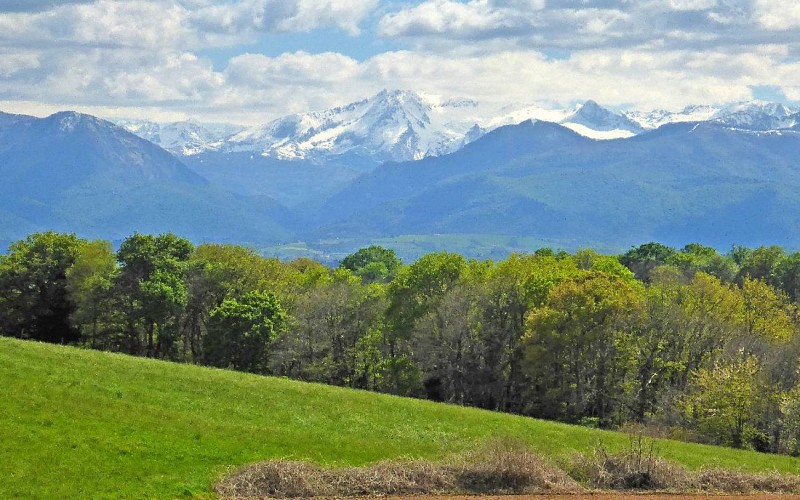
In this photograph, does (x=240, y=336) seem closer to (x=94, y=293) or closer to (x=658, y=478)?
(x=94, y=293)

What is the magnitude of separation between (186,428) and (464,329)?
→ 143 ft

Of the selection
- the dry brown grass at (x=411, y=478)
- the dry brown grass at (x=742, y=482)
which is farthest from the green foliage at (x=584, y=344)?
the dry brown grass at (x=411, y=478)

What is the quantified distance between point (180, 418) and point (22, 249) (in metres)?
54.9

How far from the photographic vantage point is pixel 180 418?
4072cm

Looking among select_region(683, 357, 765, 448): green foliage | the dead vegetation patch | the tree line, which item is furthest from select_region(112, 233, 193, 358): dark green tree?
the dead vegetation patch

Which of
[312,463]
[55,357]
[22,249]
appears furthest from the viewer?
[22,249]

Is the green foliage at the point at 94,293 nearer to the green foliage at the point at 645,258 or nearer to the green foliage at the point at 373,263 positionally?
the green foliage at the point at 373,263

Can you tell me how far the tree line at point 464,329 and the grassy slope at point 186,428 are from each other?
17765 millimetres

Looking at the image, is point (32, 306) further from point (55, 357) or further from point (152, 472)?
point (152, 472)

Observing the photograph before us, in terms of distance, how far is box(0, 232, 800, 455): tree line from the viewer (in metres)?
66.8

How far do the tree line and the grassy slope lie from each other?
1776cm

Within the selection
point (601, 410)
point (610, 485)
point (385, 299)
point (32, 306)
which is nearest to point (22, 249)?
point (32, 306)

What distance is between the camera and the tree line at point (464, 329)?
66750 mm

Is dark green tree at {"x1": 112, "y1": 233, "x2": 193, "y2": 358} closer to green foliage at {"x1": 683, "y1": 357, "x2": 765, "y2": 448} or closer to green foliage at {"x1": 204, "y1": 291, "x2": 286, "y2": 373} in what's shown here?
green foliage at {"x1": 204, "y1": 291, "x2": 286, "y2": 373}
